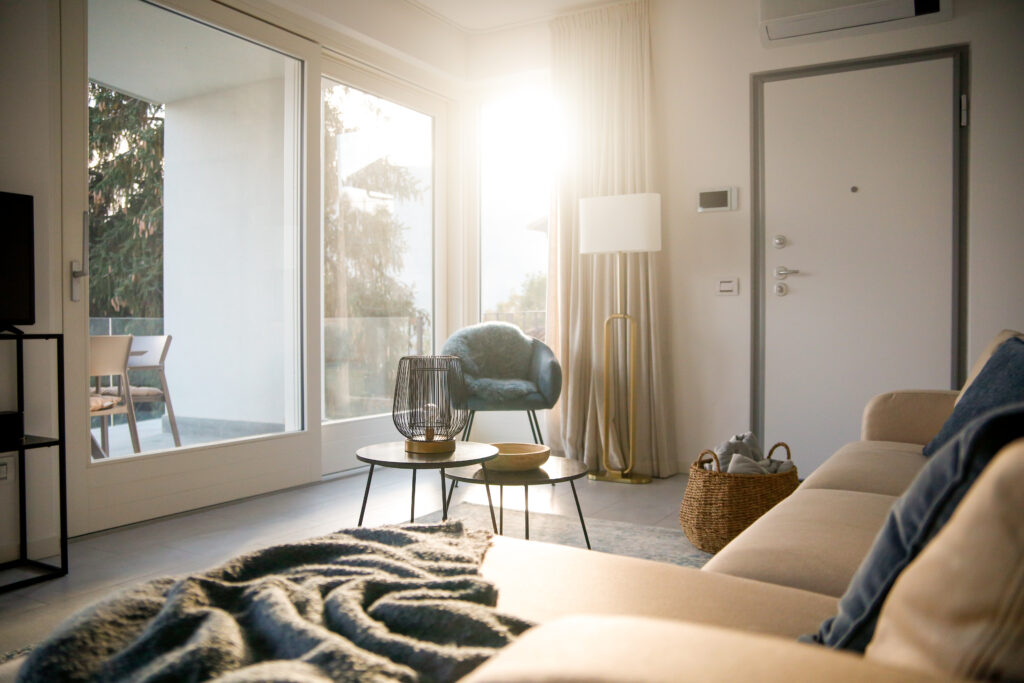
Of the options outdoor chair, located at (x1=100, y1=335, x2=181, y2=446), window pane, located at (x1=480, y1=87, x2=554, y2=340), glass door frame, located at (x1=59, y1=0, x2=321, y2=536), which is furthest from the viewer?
window pane, located at (x1=480, y1=87, x2=554, y2=340)

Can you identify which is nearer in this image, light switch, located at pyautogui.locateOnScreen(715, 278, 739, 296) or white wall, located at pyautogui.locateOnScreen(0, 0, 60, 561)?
white wall, located at pyautogui.locateOnScreen(0, 0, 60, 561)

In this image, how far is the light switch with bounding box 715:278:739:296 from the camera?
4223 mm

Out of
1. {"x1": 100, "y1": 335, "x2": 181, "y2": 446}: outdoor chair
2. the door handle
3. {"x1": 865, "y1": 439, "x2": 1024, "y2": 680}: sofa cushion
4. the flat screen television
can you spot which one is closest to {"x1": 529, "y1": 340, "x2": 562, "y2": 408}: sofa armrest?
{"x1": 100, "y1": 335, "x2": 181, "y2": 446}: outdoor chair

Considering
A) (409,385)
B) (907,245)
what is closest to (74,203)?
(409,385)

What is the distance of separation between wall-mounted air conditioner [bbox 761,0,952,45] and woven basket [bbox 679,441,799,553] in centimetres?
251

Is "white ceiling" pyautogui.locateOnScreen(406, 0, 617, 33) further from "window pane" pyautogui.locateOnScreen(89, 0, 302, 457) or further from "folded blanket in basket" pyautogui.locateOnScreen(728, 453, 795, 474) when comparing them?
"folded blanket in basket" pyautogui.locateOnScreen(728, 453, 795, 474)

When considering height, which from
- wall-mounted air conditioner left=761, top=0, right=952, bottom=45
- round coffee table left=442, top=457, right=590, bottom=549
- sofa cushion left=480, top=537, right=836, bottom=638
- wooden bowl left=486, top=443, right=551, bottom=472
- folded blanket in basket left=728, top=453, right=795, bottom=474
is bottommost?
folded blanket in basket left=728, top=453, right=795, bottom=474

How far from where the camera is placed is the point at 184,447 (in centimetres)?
335

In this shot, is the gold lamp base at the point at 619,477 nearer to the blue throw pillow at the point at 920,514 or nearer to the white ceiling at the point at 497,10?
the white ceiling at the point at 497,10

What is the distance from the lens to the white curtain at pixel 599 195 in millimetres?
4395

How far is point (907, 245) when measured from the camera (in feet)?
12.5

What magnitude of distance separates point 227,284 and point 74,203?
2.66 feet

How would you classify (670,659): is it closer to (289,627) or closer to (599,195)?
(289,627)

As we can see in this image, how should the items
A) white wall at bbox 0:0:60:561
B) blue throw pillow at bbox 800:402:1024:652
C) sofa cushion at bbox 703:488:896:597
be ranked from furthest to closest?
1. white wall at bbox 0:0:60:561
2. sofa cushion at bbox 703:488:896:597
3. blue throw pillow at bbox 800:402:1024:652
